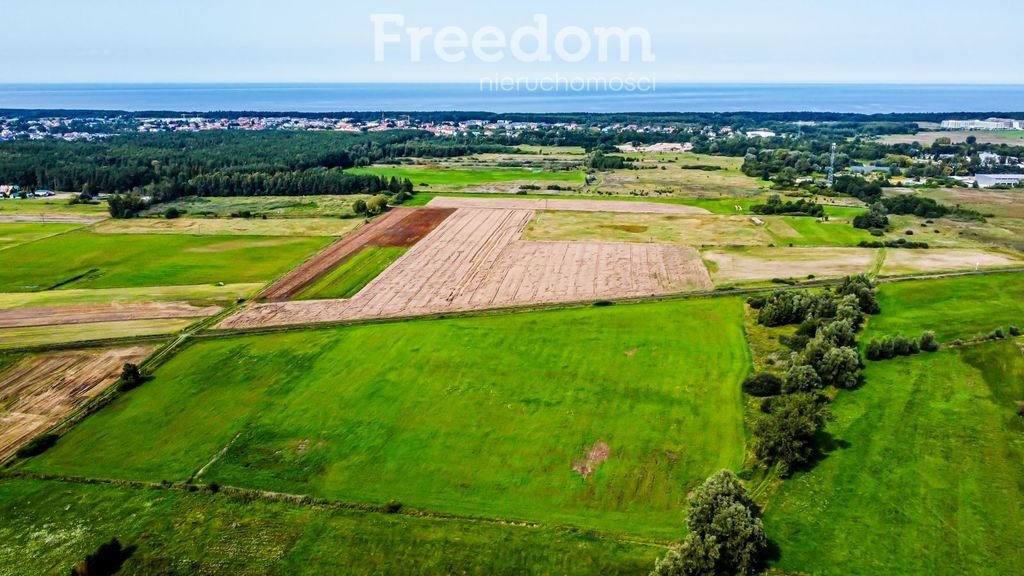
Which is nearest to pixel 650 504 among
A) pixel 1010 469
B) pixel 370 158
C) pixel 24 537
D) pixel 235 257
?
pixel 1010 469

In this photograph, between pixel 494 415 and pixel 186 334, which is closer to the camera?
pixel 494 415

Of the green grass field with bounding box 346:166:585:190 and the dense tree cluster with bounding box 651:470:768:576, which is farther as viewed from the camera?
the green grass field with bounding box 346:166:585:190

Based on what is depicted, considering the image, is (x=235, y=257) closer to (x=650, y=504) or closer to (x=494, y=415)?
(x=494, y=415)

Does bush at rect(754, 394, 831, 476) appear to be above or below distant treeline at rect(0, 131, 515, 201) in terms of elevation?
below

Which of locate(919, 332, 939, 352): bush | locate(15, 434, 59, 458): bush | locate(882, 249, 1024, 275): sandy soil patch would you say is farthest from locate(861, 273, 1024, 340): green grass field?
locate(15, 434, 59, 458): bush

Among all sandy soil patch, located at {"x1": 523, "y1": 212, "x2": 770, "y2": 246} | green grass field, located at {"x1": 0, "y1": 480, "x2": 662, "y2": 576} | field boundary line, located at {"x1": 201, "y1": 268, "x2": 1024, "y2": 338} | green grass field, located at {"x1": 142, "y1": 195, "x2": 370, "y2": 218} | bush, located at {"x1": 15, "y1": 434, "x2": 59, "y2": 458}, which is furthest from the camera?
green grass field, located at {"x1": 142, "y1": 195, "x2": 370, "y2": 218}

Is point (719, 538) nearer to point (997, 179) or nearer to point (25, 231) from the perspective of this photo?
point (25, 231)

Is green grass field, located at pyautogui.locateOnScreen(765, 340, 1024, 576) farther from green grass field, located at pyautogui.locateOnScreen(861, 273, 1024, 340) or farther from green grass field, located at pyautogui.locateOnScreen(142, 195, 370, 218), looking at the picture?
green grass field, located at pyautogui.locateOnScreen(142, 195, 370, 218)
